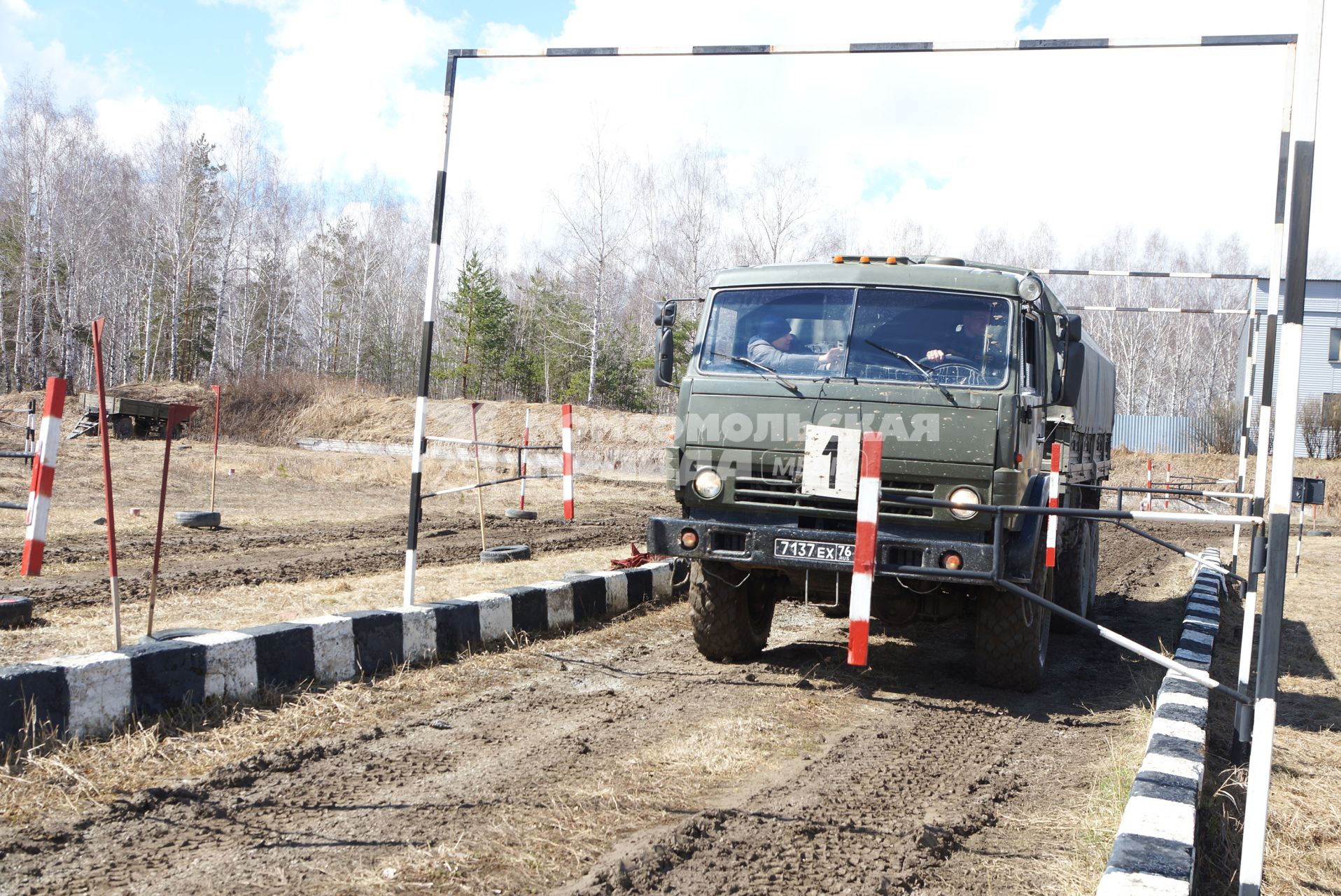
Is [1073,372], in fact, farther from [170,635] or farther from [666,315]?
[170,635]

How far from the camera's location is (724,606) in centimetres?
684

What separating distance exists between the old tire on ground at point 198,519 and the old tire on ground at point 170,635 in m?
7.91

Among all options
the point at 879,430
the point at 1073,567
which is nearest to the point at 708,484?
the point at 879,430

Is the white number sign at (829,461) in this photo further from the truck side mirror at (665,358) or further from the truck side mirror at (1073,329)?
the truck side mirror at (1073,329)

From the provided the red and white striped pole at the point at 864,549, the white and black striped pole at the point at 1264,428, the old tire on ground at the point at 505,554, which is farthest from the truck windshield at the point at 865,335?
the old tire on ground at the point at 505,554

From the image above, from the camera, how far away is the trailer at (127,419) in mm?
27750

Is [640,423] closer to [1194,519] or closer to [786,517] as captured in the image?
[786,517]

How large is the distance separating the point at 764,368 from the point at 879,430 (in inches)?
34.0

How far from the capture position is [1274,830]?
4047 mm

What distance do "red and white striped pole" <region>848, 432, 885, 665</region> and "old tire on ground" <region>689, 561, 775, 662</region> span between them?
74.8 inches

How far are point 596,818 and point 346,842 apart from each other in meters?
0.89

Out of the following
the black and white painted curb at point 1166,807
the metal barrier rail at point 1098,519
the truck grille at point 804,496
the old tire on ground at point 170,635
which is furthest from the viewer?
the truck grille at point 804,496

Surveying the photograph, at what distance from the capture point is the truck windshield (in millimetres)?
6277

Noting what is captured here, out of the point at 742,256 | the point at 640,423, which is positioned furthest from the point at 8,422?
the point at 742,256
